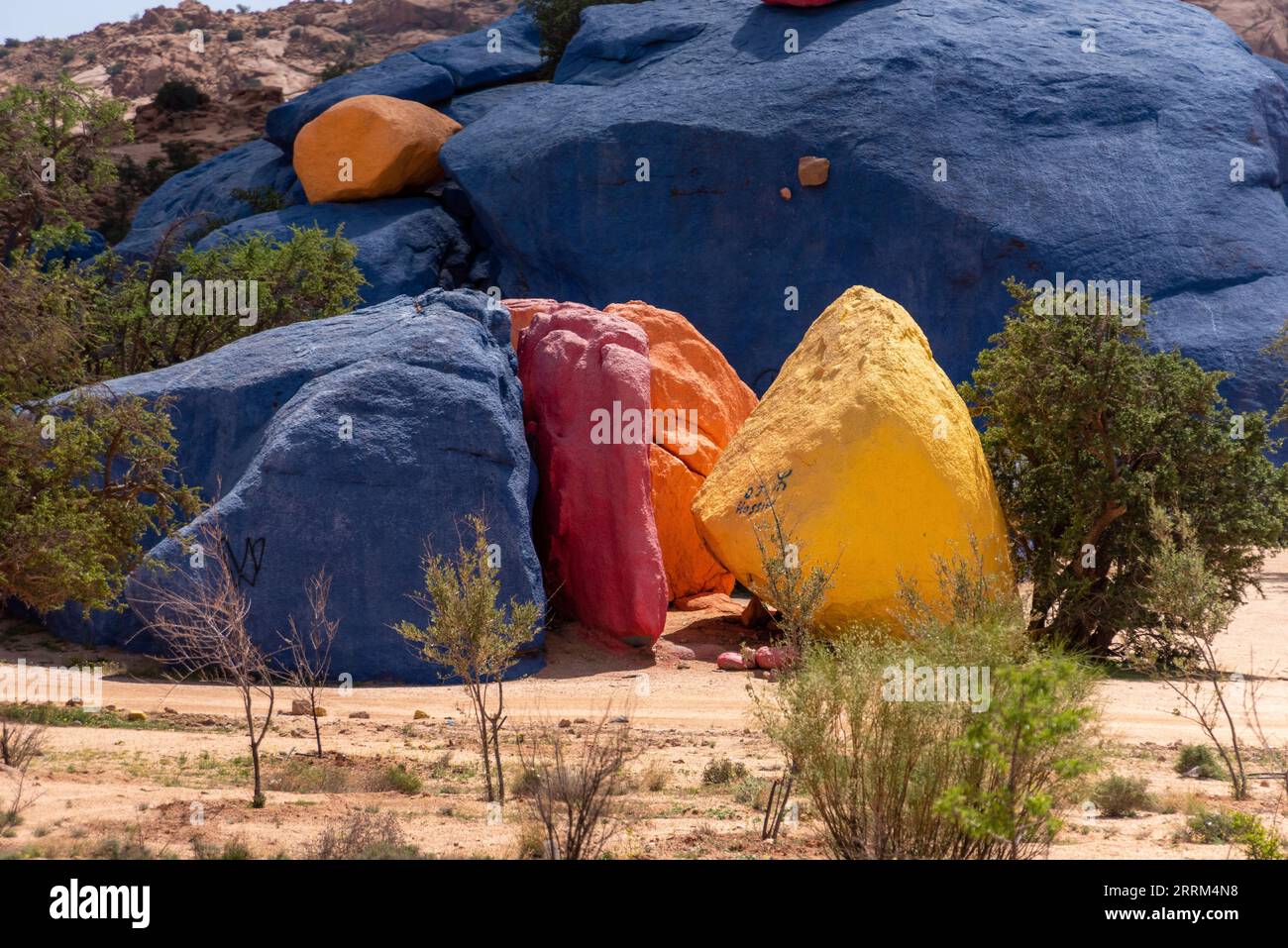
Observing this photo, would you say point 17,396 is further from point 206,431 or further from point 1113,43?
point 1113,43

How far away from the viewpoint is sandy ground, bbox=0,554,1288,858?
6793 millimetres

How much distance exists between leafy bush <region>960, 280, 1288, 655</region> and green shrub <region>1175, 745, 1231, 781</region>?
364 centimetres

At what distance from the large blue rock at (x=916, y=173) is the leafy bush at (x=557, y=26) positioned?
806 cm

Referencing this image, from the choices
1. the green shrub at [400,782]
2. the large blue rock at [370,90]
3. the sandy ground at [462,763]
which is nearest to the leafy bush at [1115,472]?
the sandy ground at [462,763]

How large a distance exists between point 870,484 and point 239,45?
165ft

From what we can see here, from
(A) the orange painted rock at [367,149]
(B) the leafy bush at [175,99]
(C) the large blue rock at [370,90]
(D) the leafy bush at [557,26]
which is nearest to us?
(A) the orange painted rock at [367,149]

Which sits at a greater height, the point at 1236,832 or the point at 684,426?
the point at 684,426

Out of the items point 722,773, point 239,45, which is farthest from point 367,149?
point 239,45

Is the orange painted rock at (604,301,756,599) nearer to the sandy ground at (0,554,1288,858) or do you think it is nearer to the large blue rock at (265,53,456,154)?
the sandy ground at (0,554,1288,858)

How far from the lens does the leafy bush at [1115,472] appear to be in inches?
517

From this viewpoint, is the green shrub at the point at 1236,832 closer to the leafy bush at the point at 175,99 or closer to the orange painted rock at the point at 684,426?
the orange painted rock at the point at 684,426

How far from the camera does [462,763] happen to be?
9227 millimetres

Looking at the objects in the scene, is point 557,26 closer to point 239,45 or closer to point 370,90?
point 370,90
